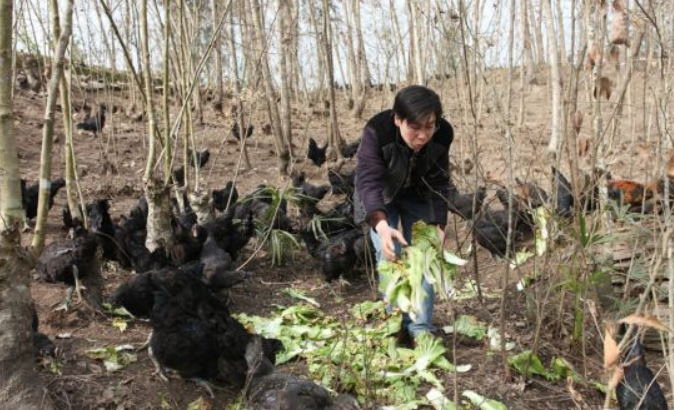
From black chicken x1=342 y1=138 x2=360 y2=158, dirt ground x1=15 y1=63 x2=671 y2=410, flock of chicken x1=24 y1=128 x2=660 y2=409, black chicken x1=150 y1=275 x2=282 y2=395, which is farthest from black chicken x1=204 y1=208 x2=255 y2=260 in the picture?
black chicken x1=342 y1=138 x2=360 y2=158

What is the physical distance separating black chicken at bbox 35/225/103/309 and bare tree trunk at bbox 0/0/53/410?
185cm

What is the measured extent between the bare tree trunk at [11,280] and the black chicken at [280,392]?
3.57 ft

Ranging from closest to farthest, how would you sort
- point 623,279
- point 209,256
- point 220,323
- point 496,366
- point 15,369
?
point 15,369 < point 220,323 < point 496,366 < point 623,279 < point 209,256

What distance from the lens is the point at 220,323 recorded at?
367cm

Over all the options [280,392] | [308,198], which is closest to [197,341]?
[280,392]

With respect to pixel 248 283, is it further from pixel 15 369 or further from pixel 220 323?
pixel 15 369

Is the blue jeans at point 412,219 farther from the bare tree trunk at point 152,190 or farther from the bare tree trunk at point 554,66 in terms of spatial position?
the bare tree trunk at point 152,190

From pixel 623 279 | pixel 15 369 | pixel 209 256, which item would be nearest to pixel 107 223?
pixel 209 256

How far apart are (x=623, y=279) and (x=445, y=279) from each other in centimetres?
219

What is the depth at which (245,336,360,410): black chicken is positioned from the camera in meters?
Result: 3.16

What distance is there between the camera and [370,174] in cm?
398

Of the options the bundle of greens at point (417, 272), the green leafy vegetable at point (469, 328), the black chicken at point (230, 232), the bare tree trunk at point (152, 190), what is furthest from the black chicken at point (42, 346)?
the green leafy vegetable at point (469, 328)

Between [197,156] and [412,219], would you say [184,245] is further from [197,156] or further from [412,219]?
[197,156]

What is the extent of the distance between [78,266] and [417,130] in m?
2.89
